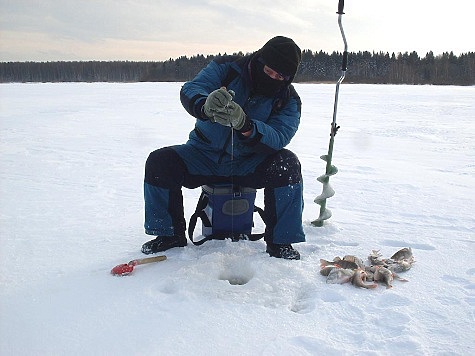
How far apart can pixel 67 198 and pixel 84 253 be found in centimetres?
154

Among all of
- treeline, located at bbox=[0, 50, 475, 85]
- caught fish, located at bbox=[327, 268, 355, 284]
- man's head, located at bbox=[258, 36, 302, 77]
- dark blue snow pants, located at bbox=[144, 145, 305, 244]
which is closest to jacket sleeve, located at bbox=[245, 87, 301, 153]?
dark blue snow pants, located at bbox=[144, 145, 305, 244]

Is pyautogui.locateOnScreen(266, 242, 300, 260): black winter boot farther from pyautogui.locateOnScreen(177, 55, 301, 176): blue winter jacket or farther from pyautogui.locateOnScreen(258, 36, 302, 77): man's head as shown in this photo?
pyautogui.locateOnScreen(258, 36, 302, 77): man's head

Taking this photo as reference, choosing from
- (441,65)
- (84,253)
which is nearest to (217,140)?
(84,253)

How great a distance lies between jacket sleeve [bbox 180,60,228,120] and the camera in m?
2.74

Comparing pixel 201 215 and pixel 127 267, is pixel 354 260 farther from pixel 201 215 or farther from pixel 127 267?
pixel 127 267

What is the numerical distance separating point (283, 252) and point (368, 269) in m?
0.55

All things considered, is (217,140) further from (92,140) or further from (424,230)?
(92,140)

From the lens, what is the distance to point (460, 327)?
210 cm

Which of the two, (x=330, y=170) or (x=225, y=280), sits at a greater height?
(x=330, y=170)

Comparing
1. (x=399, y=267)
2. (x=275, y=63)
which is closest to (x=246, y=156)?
(x=275, y=63)

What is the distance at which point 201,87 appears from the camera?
116 inches

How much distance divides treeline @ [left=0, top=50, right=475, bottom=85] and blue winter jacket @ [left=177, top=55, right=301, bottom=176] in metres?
47.1

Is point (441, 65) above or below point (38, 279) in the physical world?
above

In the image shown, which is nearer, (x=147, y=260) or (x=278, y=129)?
(x=147, y=260)
